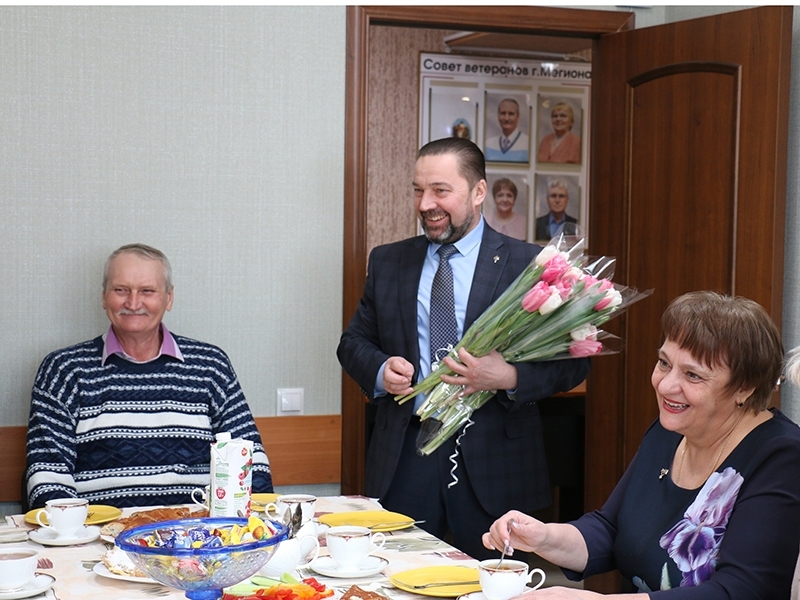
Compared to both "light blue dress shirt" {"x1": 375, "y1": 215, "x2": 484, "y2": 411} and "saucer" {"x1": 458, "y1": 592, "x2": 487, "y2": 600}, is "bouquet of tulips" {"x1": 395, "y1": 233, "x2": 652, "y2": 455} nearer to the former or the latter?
"light blue dress shirt" {"x1": 375, "y1": 215, "x2": 484, "y2": 411}

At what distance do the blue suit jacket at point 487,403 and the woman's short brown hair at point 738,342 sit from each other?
3.23 feet

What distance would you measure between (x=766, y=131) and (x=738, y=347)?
1.48m

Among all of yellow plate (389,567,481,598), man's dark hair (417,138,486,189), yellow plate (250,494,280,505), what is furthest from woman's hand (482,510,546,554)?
man's dark hair (417,138,486,189)

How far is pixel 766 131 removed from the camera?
305cm

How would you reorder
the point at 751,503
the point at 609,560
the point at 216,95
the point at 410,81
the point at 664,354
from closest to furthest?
1. the point at 751,503
2. the point at 664,354
3. the point at 609,560
4. the point at 216,95
5. the point at 410,81

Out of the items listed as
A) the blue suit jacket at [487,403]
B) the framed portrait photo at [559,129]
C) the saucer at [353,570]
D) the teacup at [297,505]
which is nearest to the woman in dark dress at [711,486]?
the saucer at [353,570]

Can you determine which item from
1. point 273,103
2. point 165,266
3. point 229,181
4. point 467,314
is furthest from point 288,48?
point 467,314

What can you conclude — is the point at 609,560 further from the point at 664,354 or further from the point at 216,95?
the point at 216,95

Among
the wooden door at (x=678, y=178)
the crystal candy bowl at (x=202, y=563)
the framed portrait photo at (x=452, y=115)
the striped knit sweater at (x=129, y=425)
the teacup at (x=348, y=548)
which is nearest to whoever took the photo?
the crystal candy bowl at (x=202, y=563)

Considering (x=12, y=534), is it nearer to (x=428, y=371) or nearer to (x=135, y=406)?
(x=135, y=406)

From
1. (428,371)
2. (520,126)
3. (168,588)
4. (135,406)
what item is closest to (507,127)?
(520,126)

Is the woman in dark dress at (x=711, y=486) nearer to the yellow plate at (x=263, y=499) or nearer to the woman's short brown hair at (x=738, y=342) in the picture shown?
the woman's short brown hair at (x=738, y=342)

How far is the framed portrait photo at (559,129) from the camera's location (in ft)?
18.2

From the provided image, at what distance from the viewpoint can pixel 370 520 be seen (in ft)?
7.33
